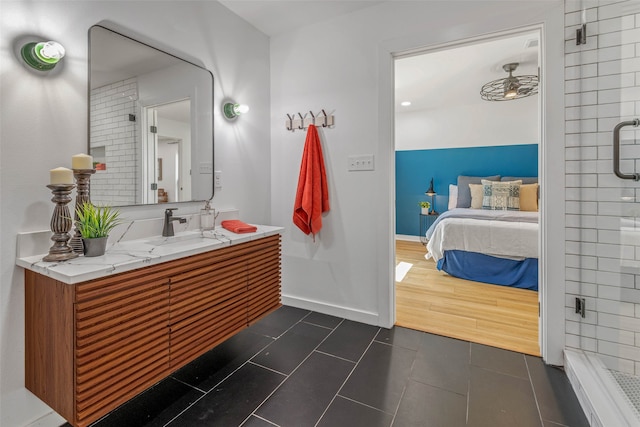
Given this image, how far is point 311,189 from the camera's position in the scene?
244cm

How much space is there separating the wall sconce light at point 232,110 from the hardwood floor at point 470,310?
83.9 inches

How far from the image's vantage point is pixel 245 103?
251 cm

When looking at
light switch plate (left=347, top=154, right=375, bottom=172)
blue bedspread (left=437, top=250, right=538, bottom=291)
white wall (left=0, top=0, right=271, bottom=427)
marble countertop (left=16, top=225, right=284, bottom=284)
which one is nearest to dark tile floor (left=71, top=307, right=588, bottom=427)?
white wall (left=0, top=0, right=271, bottom=427)

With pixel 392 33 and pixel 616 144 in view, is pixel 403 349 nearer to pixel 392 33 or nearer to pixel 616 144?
pixel 616 144

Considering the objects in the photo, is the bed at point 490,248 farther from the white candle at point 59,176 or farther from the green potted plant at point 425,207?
the white candle at point 59,176

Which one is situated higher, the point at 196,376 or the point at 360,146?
the point at 360,146

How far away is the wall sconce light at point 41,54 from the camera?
4.19ft

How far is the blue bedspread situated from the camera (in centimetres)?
314

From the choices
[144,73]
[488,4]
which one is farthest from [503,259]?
[144,73]

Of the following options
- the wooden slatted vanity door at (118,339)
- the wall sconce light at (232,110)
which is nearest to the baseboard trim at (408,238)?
the wall sconce light at (232,110)

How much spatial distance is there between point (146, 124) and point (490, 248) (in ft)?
11.3

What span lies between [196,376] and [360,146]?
75.5 inches

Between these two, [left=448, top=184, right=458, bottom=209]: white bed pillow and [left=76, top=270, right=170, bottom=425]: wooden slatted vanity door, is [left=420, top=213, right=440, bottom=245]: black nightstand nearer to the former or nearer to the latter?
[left=448, top=184, right=458, bottom=209]: white bed pillow

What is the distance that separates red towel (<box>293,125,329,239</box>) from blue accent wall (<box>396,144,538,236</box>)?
3801mm
